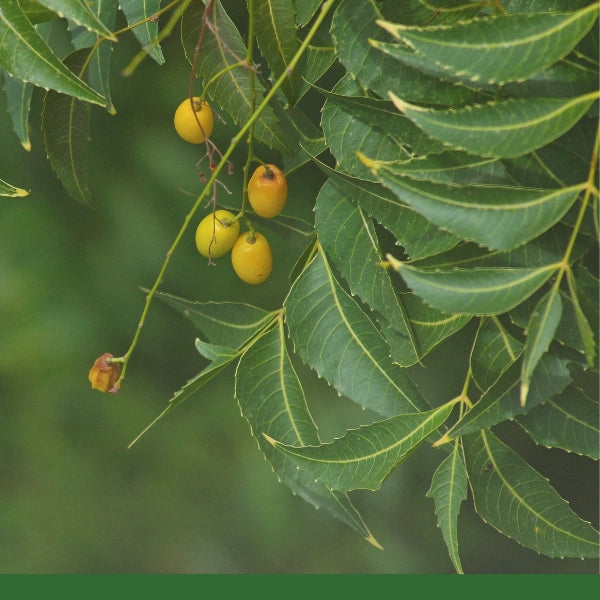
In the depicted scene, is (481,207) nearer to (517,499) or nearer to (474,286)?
(474,286)

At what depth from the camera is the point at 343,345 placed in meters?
0.45

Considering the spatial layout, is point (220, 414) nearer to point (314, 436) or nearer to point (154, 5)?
point (314, 436)

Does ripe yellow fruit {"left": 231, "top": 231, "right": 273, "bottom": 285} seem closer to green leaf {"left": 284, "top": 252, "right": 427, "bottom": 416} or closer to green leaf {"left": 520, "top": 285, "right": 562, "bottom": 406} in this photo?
green leaf {"left": 284, "top": 252, "right": 427, "bottom": 416}

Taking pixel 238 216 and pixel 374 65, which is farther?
pixel 238 216

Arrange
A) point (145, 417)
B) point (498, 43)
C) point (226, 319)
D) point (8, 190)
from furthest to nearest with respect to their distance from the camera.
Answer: point (145, 417)
point (226, 319)
point (8, 190)
point (498, 43)

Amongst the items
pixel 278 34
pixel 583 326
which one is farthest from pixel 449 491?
pixel 278 34

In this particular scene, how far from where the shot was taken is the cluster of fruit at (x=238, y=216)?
18.7 inches

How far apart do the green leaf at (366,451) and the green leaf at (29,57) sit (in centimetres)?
20

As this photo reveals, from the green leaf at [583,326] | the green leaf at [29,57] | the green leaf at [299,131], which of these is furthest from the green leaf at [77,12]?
the green leaf at [583,326]

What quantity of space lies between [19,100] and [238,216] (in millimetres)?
149

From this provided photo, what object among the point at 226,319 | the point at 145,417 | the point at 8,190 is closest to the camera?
the point at 8,190

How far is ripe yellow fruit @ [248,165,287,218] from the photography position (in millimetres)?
475

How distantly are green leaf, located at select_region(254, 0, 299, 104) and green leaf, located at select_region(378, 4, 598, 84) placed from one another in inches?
4.3

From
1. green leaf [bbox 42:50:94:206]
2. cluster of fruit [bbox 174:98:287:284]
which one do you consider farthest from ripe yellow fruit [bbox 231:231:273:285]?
green leaf [bbox 42:50:94:206]
